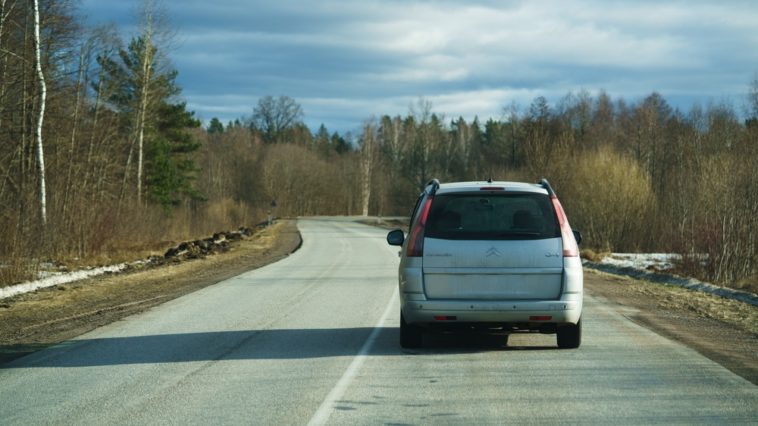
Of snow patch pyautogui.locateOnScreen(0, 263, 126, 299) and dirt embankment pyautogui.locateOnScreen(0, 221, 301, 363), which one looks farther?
snow patch pyautogui.locateOnScreen(0, 263, 126, 299)

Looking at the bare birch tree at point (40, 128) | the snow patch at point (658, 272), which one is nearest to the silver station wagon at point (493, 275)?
the snow patch at point (658, 272)

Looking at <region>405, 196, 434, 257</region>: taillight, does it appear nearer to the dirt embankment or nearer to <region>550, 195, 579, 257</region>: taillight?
<region>550, 195, 579, 257</region>: taillight

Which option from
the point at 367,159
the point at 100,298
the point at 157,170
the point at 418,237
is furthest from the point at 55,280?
the point at 367,159

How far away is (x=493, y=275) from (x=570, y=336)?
1360mm

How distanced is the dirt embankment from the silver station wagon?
15.5ft

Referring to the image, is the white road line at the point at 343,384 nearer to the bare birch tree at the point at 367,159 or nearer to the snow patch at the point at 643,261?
the snow patch at the point at 643,261

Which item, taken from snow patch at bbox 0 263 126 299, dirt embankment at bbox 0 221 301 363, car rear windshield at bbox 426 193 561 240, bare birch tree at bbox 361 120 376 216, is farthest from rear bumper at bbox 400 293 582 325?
bare birch tree at bbox 361 120 376 216

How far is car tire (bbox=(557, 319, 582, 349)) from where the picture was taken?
9430 millimetres

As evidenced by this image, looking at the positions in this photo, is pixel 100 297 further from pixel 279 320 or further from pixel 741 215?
pixel 741 215

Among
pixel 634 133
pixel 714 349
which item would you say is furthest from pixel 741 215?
pixel 634 133

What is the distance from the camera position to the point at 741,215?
2898cm

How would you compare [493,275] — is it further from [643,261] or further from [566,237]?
[643,261]

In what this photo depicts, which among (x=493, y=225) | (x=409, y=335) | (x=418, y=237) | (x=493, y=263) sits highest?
(x=493, y=225)

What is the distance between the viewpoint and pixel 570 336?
9.53 metres
